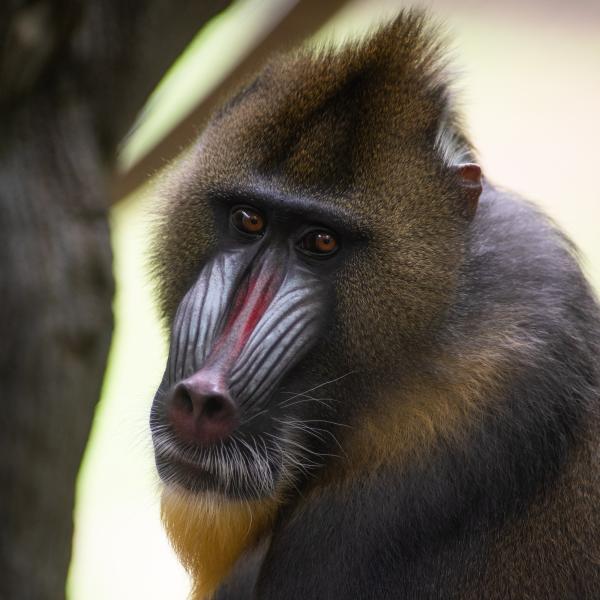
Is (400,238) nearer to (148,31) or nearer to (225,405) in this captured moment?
(225,405)

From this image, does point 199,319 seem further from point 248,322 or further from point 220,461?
point 220,461

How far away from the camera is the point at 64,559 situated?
207cm

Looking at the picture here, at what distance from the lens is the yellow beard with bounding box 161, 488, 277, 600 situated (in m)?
3.34

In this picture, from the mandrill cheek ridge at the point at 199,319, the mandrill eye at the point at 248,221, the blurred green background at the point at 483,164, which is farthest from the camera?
the blurred green background at the point at 483,164

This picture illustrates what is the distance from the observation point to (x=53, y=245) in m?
2.08

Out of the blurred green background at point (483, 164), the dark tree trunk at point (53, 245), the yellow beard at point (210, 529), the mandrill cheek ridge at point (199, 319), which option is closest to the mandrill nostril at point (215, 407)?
the mandrill cheek ridge at point (199, 319)

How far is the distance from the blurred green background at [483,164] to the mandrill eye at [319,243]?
296 centimetres

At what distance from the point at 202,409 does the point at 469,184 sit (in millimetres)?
1100

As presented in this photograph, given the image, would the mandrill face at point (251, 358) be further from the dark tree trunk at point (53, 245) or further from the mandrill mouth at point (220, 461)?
the dark tree trunk at point (53, 245)

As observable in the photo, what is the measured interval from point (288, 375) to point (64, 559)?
128 cm

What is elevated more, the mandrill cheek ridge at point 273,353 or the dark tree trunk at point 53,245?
the dark tree trunk at point 53,245

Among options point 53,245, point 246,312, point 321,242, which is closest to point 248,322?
point 246,312

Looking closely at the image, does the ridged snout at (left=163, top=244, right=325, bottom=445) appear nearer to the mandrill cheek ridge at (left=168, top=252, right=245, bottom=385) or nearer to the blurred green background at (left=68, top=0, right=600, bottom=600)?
the mandrill cheek ridge at (left=168, top=252, right=245, bottom=385)

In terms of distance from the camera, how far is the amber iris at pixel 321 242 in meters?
3.40
